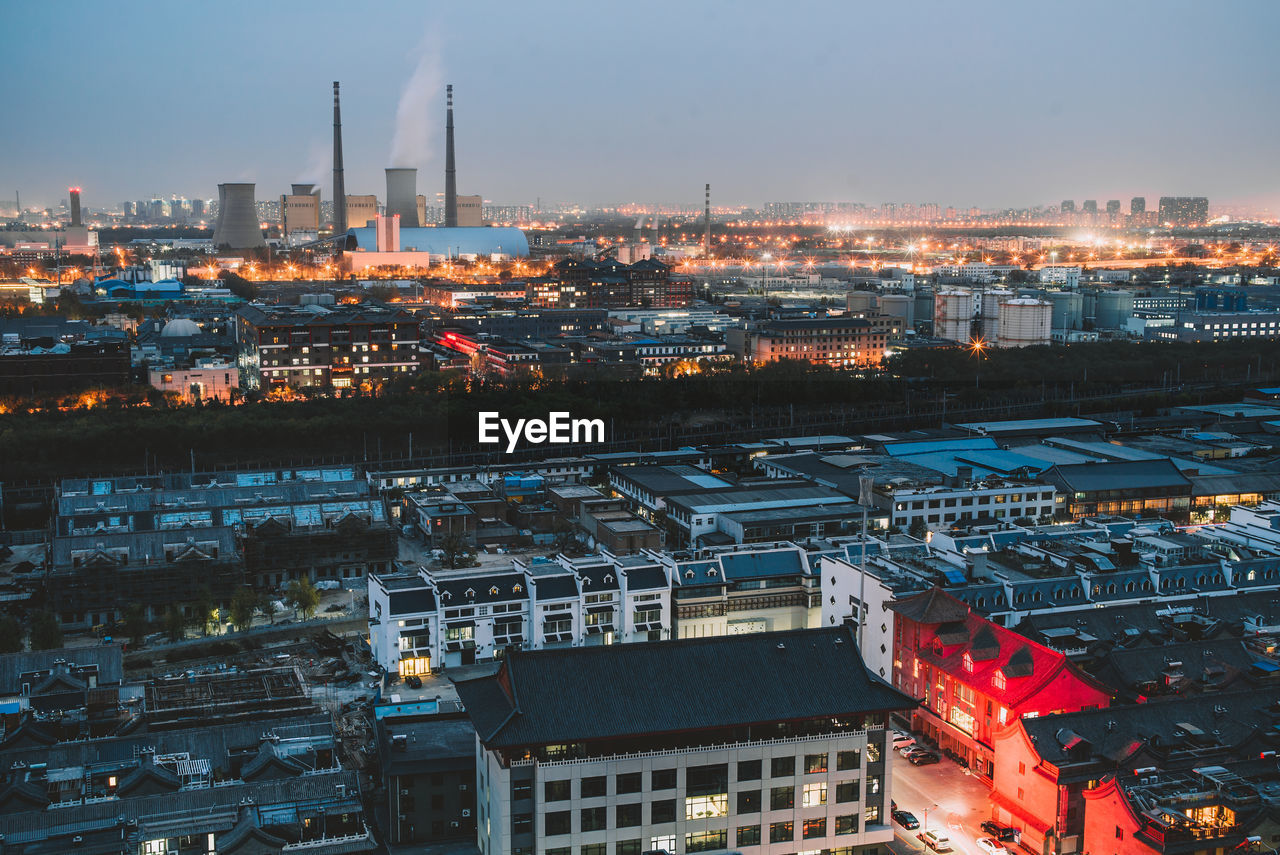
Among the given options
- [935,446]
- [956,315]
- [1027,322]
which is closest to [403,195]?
[956,315]

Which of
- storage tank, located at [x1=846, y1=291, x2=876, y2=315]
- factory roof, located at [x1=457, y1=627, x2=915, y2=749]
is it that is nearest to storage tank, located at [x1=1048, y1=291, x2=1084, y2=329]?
storage tank, located at [x1=846, y1=291, x2=876, y2=315]

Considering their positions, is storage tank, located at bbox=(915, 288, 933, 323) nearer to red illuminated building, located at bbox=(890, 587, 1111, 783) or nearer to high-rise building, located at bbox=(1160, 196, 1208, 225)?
red illuminated building, located at bbox=(890, 587, 1111, 783)

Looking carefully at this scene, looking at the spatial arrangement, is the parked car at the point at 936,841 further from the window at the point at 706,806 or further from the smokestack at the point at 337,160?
the smokestack at the point at 337,160

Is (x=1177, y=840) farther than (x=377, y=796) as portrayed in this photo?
No

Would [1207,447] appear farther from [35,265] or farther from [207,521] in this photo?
[35,265]

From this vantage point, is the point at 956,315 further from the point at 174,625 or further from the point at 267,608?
the point at 174,625

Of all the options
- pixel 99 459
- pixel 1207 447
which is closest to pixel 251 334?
pixel 99 459
